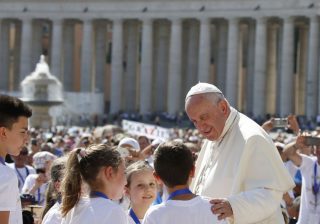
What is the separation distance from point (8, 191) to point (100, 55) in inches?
3984

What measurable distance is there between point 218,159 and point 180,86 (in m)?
95.0

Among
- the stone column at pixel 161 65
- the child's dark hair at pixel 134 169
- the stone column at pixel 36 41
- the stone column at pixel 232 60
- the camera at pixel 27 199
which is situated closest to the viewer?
the child's dark hair at pixel 134 169

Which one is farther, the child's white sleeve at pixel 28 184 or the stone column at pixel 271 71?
the stone column at pixel 271 71

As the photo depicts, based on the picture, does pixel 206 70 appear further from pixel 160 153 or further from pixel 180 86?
pixel 160 153

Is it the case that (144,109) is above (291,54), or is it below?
below

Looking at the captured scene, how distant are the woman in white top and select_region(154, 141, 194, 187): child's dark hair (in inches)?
24.1

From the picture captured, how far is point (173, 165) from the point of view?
→ 9914mm

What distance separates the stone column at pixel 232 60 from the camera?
100812 mm

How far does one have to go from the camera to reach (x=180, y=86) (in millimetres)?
106250

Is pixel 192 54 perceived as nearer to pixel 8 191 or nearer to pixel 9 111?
pixel 9 111

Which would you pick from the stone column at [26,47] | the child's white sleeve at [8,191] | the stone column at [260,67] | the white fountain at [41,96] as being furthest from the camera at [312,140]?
the stone column at [26,47]

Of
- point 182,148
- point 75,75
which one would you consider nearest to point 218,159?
point 182,148

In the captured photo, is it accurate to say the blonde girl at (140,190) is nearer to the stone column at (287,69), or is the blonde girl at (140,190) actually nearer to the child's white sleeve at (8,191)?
the child's white sleeve at (8,191)

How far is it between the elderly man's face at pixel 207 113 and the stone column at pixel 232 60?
294 ft
